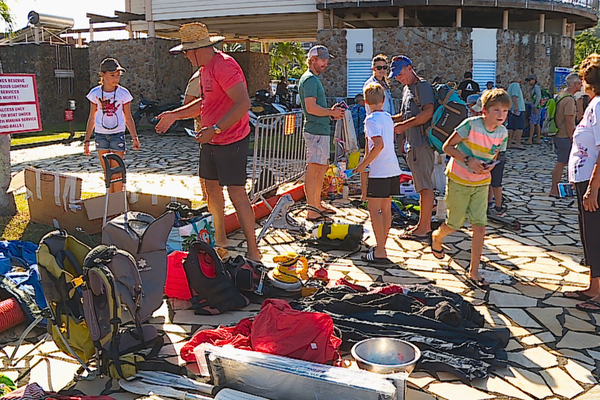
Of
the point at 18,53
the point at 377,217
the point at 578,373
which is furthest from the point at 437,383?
the point at 18,53

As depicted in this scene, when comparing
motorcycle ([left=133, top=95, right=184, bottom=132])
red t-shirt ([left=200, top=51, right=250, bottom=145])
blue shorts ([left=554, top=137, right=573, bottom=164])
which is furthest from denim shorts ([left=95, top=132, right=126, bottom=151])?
motorcycle ([left=133, top=95, right=184, bottom=132])

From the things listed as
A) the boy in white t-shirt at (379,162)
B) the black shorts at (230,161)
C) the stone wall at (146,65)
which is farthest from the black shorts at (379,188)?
the stone wall at (146,65)

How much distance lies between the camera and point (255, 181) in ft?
23.3

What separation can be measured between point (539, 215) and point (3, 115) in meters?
6.76

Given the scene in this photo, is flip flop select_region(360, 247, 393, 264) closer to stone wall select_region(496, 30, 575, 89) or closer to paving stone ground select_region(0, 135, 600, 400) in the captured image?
paving stone ground select_region(0, 135, 600, 400)

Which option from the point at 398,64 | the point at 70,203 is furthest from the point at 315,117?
the point at 70,203

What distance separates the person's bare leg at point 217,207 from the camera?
5461mm

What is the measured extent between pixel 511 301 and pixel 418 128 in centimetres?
220

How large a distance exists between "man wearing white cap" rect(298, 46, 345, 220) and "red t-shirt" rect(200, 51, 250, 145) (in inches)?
49.6

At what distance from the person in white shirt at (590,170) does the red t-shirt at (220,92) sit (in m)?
2.71

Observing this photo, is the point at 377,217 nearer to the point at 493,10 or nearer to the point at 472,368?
the point at 472,368

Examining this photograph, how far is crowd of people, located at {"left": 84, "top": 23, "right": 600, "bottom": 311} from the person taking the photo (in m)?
4.27

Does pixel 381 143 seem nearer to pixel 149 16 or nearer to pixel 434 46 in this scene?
pixel 434 46

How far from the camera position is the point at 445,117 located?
5664mm
